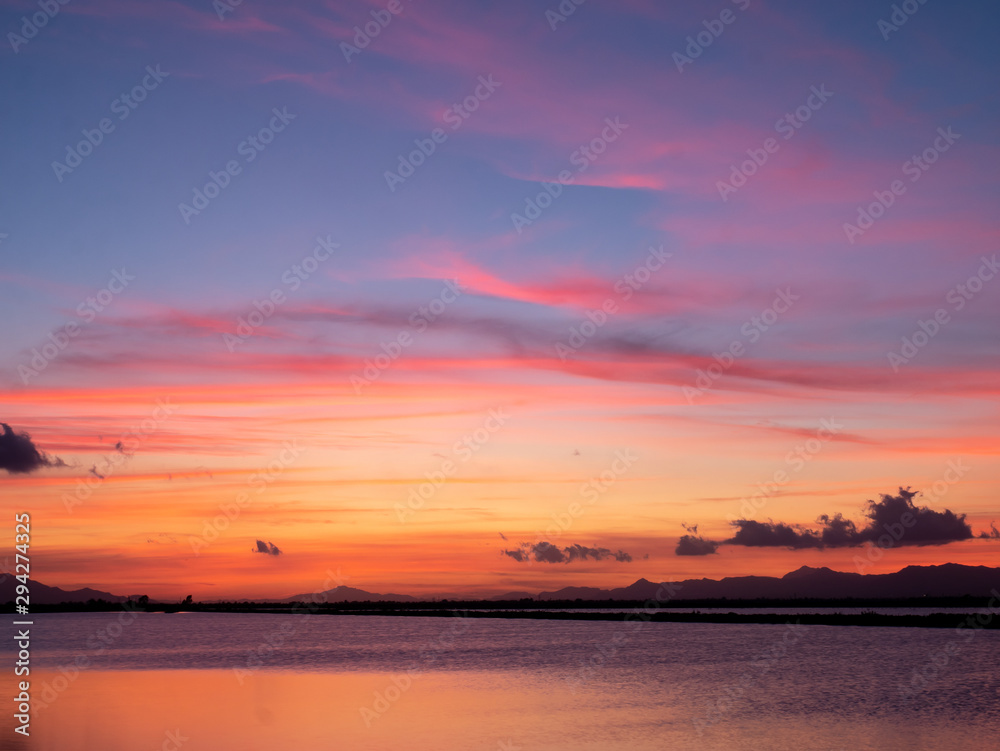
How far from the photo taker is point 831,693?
35.8m

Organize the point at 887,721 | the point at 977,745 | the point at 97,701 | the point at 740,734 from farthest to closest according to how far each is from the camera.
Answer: the point at 97,701 → the point at 887,721 → the point at 740,734 → the point at 977,745

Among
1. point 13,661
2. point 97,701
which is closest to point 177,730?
point 97,701

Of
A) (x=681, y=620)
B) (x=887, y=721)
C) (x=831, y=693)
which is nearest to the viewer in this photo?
(x=887, y=721)

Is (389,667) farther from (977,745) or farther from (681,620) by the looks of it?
(681,620)

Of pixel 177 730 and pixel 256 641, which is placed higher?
pixel 177 730

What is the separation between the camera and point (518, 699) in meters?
33.9

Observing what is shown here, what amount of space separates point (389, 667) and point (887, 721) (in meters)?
29.7

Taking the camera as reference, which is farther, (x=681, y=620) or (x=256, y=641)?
(x=681, y=620)

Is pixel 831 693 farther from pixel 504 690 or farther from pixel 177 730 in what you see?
pixel 177 730

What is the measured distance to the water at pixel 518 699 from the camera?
24.8 meters

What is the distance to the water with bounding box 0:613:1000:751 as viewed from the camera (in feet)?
81.2

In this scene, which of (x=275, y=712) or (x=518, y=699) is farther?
(x=518, y=699)

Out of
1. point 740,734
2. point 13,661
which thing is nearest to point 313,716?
point 740,734

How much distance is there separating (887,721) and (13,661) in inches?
1921
